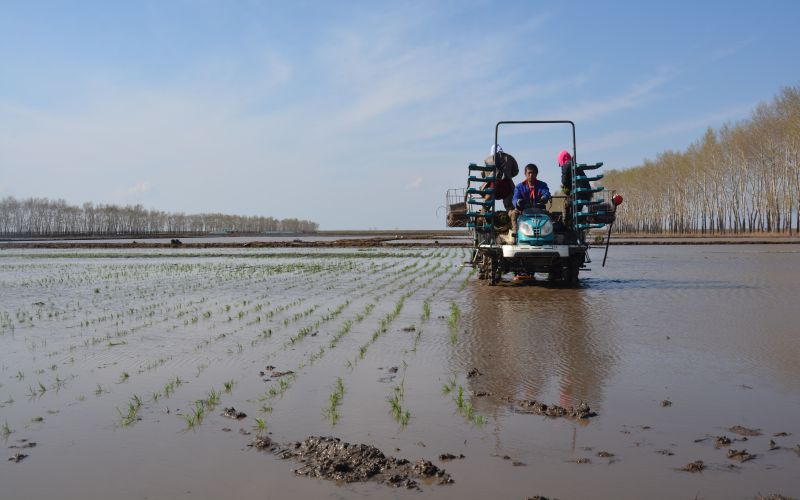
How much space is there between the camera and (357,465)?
371 centimetres

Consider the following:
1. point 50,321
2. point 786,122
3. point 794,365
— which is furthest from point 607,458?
point 786,122

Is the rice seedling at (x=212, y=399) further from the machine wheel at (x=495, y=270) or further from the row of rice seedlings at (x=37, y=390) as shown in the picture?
the machine wheel at (x=495, y=270)

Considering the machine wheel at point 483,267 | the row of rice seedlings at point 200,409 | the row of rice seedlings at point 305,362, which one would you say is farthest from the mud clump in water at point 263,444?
the machine wheel at point 483,267

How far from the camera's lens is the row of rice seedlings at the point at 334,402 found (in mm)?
4742

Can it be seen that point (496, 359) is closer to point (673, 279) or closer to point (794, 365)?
point (794, 365)

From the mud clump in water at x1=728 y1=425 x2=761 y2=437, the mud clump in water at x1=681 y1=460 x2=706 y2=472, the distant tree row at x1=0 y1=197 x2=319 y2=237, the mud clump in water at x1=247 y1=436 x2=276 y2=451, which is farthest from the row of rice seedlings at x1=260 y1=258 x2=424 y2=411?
the distant tree row at x1=0 y1=197 x2=319 y2=237

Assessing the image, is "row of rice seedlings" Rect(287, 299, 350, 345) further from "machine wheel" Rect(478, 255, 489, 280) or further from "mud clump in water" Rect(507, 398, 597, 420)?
"machine wheel" Rect(478, 255, 489, 280)

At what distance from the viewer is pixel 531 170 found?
46.4ft

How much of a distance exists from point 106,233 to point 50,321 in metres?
146

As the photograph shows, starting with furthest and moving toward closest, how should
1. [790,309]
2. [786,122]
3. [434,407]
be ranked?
[786,122]
[790,309]
[434,407]

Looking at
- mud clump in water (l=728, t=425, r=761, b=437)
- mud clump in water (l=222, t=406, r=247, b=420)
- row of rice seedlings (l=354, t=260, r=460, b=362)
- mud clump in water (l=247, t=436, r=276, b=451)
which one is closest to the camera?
mud clump in water (l=247, t=436, r=276, b=451)

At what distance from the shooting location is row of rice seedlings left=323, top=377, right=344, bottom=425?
4.74 metres

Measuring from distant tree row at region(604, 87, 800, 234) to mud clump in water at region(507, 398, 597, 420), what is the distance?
2330 inches

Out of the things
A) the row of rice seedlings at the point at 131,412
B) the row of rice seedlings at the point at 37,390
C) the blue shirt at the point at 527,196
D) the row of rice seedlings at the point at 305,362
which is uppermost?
the blue shirt at the point at 527,196
